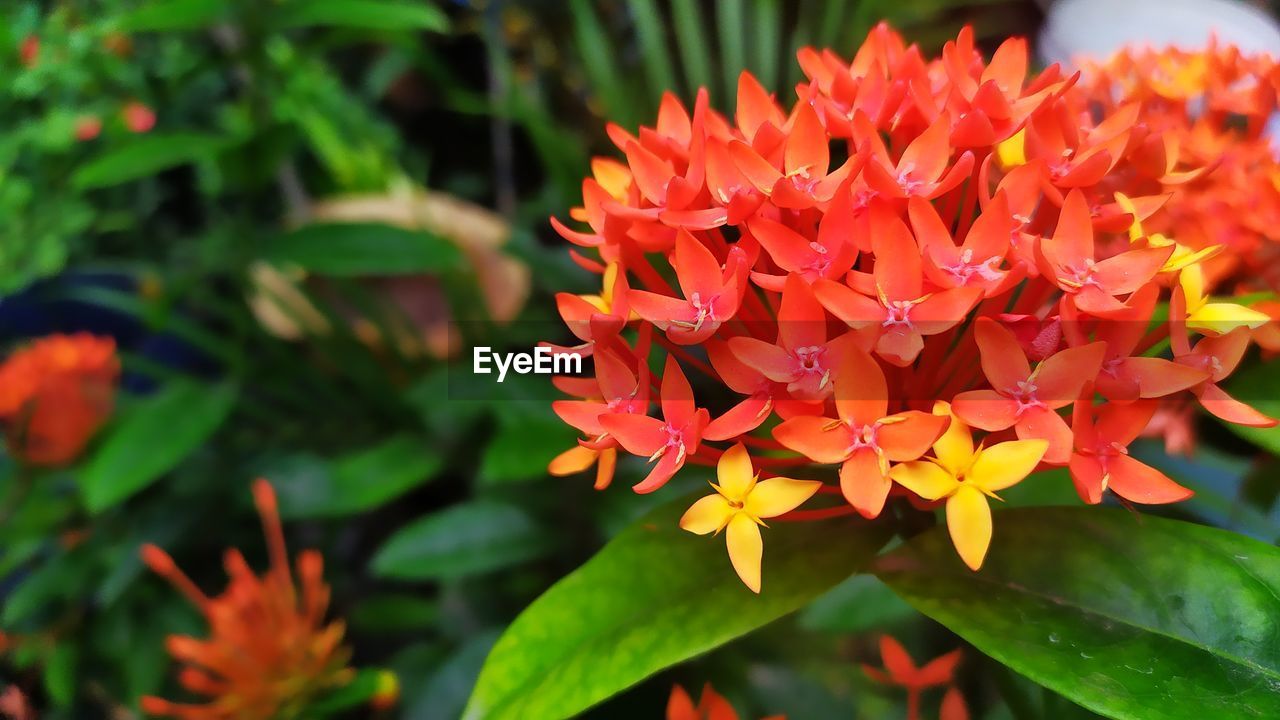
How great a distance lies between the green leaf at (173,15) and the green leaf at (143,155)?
0.09m

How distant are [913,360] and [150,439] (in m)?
0.68

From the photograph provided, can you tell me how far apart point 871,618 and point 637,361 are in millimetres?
332

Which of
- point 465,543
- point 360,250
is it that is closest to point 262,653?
point 465,543

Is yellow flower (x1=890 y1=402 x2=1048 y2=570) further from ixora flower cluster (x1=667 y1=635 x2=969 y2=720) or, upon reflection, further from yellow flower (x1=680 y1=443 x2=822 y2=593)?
ixora flower cluster (x1=667 y1=635 x2=969 y2=720)

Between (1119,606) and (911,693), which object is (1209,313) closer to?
(1119,606)

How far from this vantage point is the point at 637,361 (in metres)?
0.29

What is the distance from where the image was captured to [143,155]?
63 centimetres

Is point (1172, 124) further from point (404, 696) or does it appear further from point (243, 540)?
point (243, 540)

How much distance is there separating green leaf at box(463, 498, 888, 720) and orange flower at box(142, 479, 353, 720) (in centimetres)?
28

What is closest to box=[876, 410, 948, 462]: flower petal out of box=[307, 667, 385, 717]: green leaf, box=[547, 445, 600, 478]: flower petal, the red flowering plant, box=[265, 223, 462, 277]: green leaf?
the red flowering plant

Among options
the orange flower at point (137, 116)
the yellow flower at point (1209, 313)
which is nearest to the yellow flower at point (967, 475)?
the yellow flower at point (1209, 313)

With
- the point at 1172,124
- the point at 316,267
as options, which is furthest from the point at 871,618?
the point at 316,267

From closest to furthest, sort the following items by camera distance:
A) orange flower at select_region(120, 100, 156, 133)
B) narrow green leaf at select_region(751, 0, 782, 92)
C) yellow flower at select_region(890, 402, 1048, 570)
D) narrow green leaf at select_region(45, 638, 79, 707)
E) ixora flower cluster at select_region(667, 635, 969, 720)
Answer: yellow flower at select_region(890, 402, 1048, 570), ixora flower cluster at select_region(667, 635, 969, 720), narrow green leaf at select_region(45, 638, 79, 707), orange flower at select_region(120, 100, 156, 133), narrow green leaf at select_region(751, 0, 782, 92)

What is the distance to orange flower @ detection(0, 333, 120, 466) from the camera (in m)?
0.67
